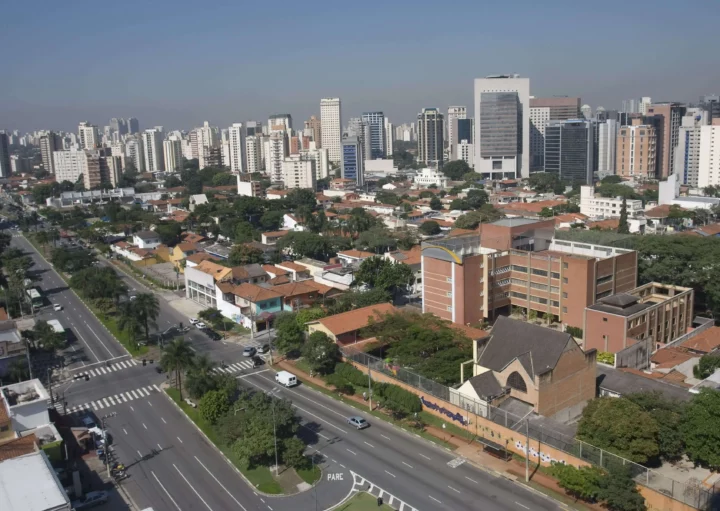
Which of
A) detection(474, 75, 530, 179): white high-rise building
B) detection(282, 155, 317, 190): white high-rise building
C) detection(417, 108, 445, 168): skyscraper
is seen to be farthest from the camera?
detection(417, 108, 445, 168): skyscraper

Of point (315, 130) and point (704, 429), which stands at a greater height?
point (315, 130)

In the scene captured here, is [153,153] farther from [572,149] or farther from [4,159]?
[572,149]

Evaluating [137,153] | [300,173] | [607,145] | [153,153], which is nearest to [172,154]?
[153,153]

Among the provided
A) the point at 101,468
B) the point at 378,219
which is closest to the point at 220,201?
the point at 378,219

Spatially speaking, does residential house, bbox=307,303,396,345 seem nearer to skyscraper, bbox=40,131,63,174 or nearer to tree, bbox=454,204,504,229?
tree, bbox=454,204,504,229

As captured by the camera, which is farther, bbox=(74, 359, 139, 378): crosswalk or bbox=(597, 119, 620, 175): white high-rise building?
bbox=(597, 119, 620, 175): white high-rise building

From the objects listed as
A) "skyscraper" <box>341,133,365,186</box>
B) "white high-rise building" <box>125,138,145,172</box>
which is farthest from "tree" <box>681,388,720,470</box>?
"white high-rise building" <box>125,138,145,172</box>

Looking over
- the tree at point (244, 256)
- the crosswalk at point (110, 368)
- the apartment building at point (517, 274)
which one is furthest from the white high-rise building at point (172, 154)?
the apartment building at point (517, 274)

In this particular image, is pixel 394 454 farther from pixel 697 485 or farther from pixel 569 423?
pixel 697 485
